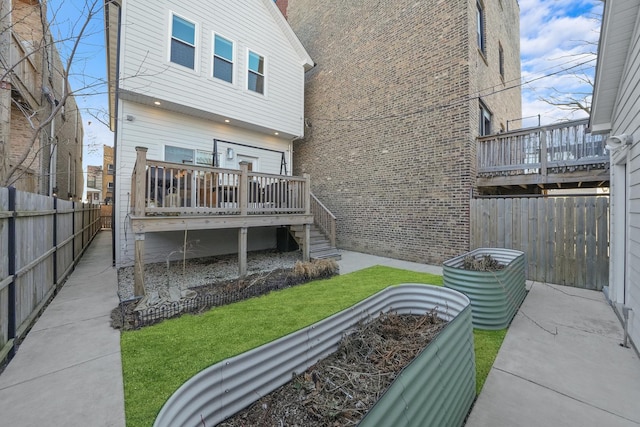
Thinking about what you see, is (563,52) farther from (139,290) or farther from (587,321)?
(139,290)

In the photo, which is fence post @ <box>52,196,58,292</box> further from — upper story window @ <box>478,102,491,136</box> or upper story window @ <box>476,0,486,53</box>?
upper story window @ <box>476,0,486,53</box>

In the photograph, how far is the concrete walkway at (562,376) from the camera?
7.41ft

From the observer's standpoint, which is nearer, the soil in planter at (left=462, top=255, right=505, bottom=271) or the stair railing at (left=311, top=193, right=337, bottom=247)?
the soil in planter at (left=462, top=255, right=505, bottom=271)

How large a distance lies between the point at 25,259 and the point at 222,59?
24.0ft

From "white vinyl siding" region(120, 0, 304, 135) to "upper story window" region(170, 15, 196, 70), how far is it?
120 millimetres

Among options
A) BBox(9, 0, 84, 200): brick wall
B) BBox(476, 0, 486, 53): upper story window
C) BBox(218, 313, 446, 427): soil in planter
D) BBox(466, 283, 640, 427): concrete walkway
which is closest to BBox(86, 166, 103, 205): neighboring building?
BBox(9, 0, 84, 200): brick wall

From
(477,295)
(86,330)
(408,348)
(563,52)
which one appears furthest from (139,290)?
(563,52)

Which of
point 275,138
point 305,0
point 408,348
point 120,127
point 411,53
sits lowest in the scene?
point 408,348

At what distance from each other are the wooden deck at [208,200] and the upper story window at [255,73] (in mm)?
4085

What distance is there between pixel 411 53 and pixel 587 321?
7.89 metres

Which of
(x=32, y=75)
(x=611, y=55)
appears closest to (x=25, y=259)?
(x=32, y=75)

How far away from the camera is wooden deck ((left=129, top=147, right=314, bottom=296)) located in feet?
16.6

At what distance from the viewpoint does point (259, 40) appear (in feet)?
31.0

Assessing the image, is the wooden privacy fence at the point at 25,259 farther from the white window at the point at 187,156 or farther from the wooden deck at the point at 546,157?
the wooden deck at the point at 546,157
